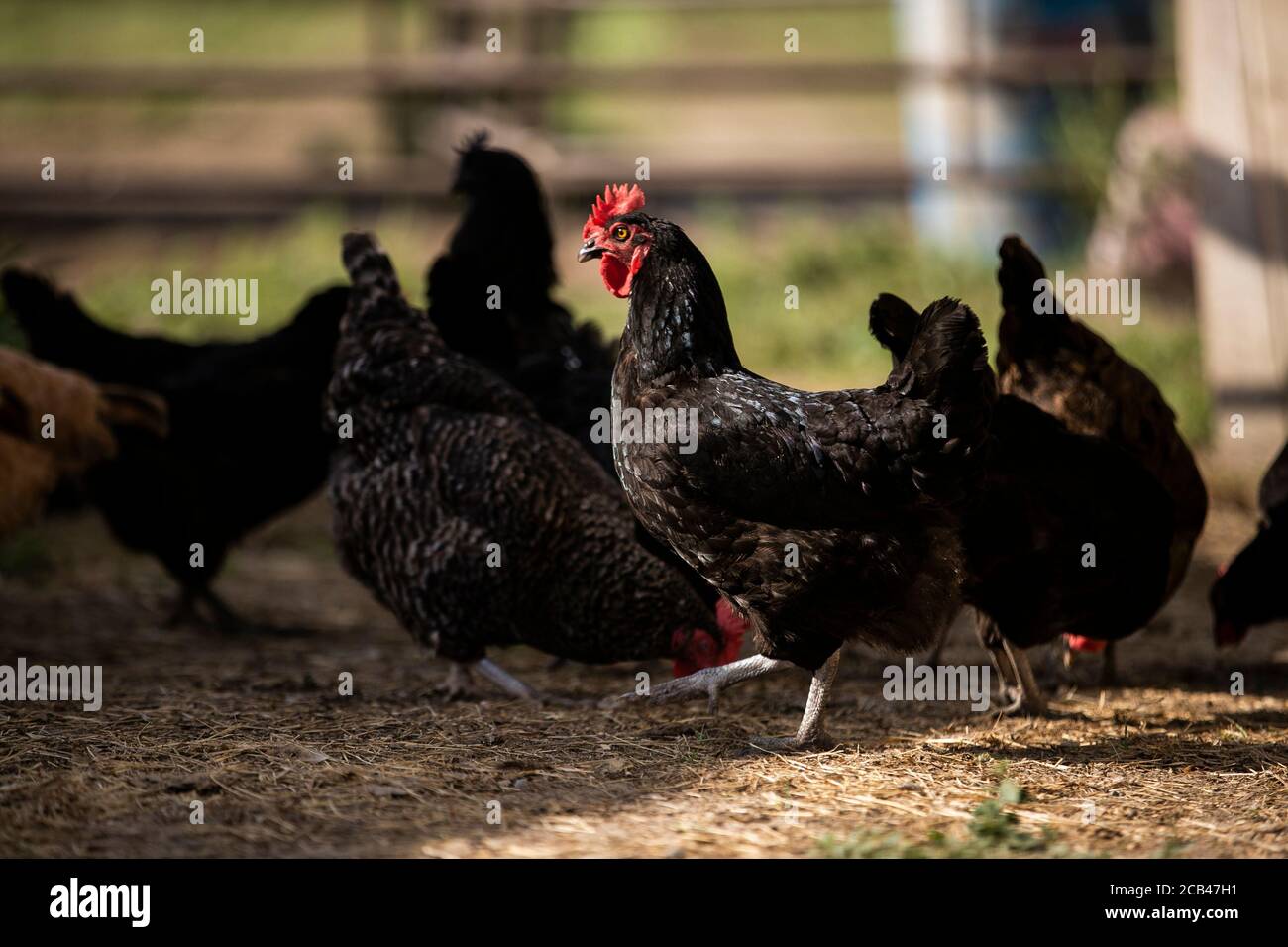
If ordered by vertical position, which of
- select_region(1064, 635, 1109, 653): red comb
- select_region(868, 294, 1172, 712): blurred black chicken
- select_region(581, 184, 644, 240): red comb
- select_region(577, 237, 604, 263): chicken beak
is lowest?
select_region(1064, 635, 1109, 653): red comb

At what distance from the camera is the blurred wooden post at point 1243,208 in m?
7.56

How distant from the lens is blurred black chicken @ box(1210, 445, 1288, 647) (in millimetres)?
4770

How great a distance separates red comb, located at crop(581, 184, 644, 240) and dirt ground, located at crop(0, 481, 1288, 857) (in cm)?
164

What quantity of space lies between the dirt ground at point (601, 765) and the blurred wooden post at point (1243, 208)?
2.64 m

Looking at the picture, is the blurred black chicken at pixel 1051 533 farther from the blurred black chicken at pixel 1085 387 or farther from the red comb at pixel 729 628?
the red comb at pixel 729 628

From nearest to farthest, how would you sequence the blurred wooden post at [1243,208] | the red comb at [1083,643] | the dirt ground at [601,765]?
the dirt ground at [601,765]
the red comb at [1083,643]
the blurred wooden post at [1243,208]

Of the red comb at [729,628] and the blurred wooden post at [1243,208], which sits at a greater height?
the blurred wooden post at [1243,208]

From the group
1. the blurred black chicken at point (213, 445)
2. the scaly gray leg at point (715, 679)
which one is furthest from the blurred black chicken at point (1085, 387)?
the blurred black chicken at point (213, 445)

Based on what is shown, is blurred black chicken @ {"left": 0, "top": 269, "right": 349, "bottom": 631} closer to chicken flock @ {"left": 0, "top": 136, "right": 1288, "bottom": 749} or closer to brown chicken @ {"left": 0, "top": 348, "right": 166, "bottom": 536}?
chicken flock @ {"left": 0, "top": 136, "right": 1288, "bottom": 749}

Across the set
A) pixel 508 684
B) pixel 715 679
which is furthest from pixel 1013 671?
pixel 508 684

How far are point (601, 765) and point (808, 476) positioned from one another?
1.05 meters

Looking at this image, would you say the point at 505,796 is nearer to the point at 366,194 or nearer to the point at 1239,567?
the point at 1239,567

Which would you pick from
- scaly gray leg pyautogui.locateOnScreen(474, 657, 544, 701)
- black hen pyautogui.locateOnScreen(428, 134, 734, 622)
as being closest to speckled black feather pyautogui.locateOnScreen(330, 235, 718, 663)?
scaly gray leg pyautogui.locateOnScreen(474, 657, 544, 701)
